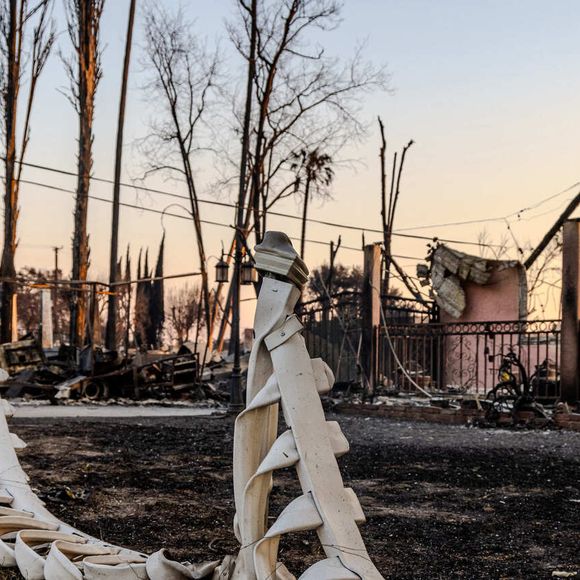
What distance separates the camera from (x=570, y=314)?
13.0 meters

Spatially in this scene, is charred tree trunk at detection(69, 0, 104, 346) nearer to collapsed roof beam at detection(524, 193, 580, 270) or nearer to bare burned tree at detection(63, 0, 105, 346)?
bare burned tree at detection(63, 0, 105, 346)

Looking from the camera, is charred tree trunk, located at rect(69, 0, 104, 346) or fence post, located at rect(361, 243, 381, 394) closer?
fence post, located at rect(361, 243, 381, 394)

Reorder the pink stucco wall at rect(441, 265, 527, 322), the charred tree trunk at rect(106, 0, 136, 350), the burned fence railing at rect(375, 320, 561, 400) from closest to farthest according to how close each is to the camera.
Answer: the burned fence railing at rect(375, 320, 561, 400)
the pink stucco wall at rect(441, 265, 527, 322)
the charred tree trunk at rect(106, 0, 136, 350)

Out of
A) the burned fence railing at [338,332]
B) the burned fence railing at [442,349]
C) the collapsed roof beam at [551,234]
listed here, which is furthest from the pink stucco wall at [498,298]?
the burned fence railing at [338,332]

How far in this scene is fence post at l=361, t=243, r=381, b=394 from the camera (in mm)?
14531

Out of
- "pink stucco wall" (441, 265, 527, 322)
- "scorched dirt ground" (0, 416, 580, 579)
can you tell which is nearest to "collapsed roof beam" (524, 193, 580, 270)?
"pink stucco wall" (441, 265, 527, 322)

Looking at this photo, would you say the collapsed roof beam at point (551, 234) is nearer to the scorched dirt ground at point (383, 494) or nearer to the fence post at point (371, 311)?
the fence post at point (371, 311)

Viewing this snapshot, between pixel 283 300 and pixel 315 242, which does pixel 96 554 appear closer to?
pixel 283 300

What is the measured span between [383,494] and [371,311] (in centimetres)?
874

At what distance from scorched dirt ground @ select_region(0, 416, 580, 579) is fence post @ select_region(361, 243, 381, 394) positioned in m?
4.13

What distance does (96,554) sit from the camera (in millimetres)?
2154

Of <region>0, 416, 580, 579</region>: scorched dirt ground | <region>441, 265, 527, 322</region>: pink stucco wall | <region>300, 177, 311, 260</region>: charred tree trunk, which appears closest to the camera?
<region>0, 416, 580, 579</region>: scorched dirt ground

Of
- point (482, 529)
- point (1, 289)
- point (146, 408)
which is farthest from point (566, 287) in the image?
point (1, 289)

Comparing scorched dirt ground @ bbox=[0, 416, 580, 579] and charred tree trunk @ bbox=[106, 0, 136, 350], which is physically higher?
charred tree trunk @ bbox=[106, 0, 136, 350]
